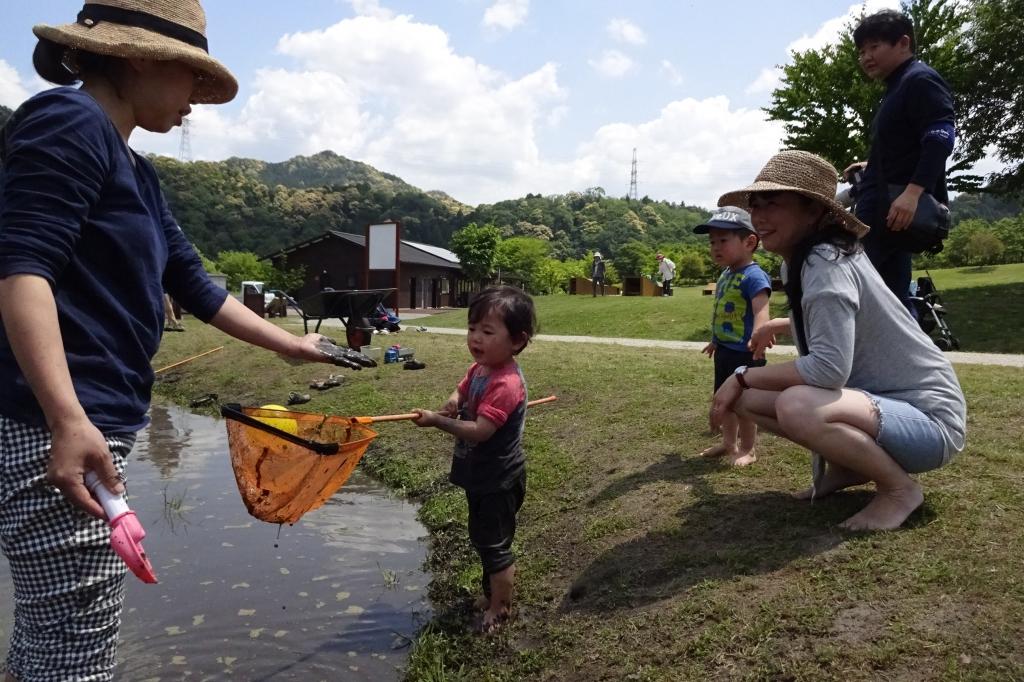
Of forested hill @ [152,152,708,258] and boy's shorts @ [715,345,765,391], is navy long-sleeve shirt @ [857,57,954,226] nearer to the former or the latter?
boy's shorts @ [715,345,765,391]

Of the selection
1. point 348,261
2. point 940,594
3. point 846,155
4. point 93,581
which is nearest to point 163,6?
point 93,581

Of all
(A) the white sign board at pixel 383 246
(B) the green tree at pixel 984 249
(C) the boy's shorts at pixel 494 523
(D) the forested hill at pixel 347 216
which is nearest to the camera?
(C) the boy's shorts at pixel 494 523

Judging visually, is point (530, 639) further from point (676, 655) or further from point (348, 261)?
point (348, 261)

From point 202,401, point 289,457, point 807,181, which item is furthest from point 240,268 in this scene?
point 807,181

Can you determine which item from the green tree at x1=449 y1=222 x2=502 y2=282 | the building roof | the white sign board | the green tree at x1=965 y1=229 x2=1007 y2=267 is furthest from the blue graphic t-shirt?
the green tree at x1=449 y1=222 x2=502 y2=282

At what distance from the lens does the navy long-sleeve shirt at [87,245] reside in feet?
5.16

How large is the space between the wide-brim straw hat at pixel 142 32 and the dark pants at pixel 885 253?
3242 mm

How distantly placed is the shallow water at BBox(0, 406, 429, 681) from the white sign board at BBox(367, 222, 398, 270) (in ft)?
65.6

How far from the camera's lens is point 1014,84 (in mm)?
18047

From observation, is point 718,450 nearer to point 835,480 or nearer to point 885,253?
point 835,480

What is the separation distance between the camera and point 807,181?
10.4 feet

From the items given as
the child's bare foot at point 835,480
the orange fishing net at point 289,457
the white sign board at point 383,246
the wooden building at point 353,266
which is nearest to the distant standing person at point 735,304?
the child's bare foot at point 835,480

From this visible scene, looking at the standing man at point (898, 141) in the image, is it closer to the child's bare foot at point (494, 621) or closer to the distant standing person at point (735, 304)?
the distant standing person at point (735, 304)

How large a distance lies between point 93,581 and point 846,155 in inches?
832
